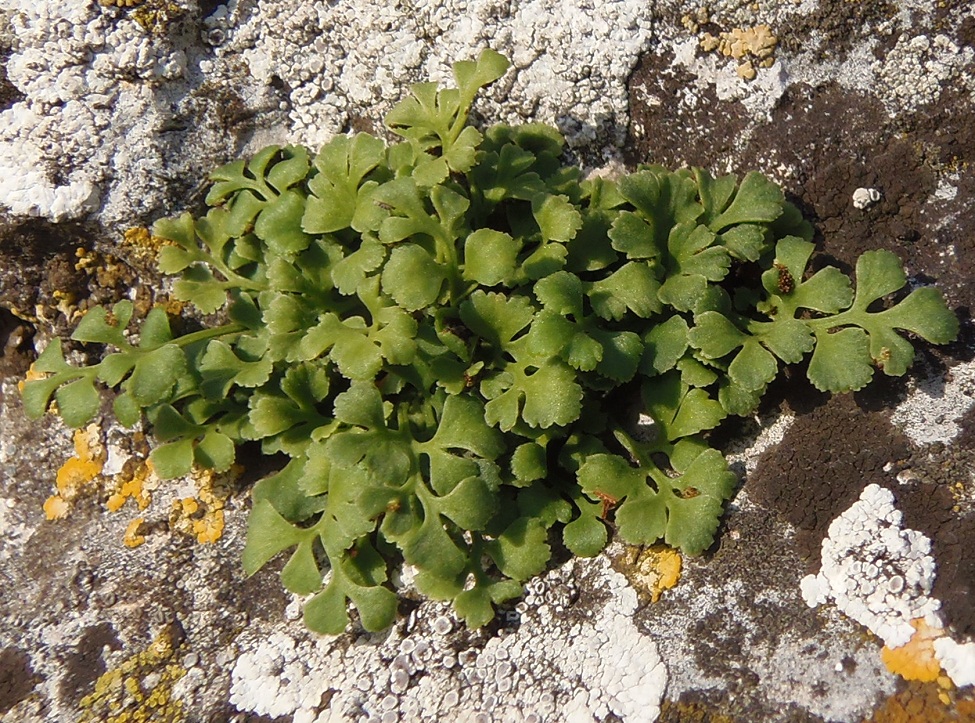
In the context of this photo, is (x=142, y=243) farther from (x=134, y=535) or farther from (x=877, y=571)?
(x=877, y=571)

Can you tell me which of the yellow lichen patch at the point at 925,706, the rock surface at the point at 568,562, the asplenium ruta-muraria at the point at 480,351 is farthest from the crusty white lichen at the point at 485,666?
the yellow lichen patch at the point at 925,706

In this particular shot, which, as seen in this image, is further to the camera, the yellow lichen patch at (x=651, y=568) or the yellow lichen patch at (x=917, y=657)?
the yellow lichen patch at (x=651, y=568)

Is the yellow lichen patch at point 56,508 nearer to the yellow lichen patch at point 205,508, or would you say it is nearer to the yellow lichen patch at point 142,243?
the yellow lichen patch at point 205,508

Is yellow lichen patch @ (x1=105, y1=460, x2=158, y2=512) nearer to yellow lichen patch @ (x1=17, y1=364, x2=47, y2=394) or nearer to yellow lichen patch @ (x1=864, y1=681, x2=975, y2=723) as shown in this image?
yellow lichen patch @ (x1=17, y1=364, x2=47, y2=394)

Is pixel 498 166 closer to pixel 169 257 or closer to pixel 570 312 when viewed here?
pixel 570 312

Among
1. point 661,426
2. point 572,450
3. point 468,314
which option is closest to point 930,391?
point 661,426

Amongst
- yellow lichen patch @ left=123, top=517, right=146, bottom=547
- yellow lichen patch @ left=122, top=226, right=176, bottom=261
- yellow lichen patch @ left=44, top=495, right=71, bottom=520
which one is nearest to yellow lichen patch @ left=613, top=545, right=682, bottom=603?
yellow lichen patch @ left=123, top=517, right=146, bottom=547
